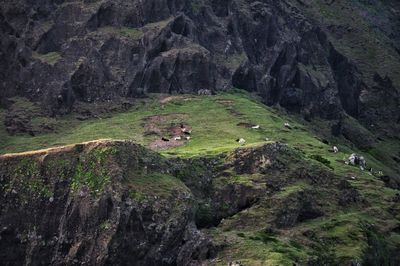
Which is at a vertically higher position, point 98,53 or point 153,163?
point 98,53

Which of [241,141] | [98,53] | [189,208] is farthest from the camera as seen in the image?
[98,53]

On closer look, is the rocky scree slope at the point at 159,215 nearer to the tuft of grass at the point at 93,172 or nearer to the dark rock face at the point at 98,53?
the tuft of grass at the point at 93,172

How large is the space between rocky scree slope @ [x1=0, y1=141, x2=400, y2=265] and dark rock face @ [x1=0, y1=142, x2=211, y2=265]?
130 millimetres

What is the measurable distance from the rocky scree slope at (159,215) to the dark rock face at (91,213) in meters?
0.13

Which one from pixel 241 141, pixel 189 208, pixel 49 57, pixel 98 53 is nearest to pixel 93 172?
pixel 189 208

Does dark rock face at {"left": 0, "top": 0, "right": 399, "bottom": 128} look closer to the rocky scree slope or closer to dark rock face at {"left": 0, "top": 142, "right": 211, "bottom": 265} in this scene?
the rocky scree slope

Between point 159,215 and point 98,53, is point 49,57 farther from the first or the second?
point 159,215

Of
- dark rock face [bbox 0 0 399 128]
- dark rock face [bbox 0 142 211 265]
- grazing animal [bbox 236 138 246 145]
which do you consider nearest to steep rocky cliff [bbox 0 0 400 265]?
dark rock face [bbox 0 142 211 265]

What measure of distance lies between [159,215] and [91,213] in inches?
341

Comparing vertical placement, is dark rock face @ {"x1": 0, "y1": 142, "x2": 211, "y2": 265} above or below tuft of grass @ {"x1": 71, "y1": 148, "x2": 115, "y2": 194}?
below

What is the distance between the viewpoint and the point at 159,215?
292 ft

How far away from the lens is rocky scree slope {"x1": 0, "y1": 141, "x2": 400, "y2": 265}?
286ft

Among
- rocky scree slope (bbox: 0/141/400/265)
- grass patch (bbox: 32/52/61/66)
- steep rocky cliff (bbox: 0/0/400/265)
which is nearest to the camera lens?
rocky scree slope (bbox: 0/141/400/265)

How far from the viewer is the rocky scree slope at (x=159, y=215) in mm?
87312
